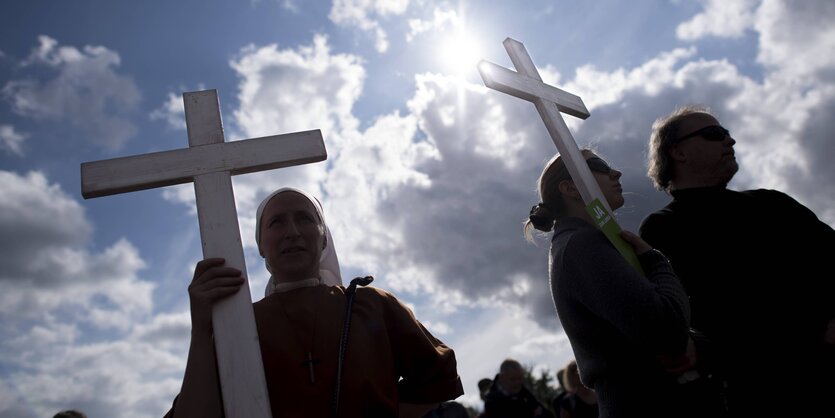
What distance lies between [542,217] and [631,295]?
745mm

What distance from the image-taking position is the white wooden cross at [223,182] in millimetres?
1795

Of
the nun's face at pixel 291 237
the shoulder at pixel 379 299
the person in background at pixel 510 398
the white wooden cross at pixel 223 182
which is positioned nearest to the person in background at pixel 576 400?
the person in background at pixel 510 398

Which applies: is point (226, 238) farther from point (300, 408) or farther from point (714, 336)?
point (714, 336)

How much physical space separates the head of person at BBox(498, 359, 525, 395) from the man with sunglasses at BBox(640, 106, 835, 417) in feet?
14.7

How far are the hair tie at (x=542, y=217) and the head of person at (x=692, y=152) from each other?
70 centimetres

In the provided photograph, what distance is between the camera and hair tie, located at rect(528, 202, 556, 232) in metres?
2.63

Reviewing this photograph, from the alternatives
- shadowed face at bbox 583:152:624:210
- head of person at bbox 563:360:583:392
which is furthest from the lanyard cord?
head of person at bbox 563:360:583:392

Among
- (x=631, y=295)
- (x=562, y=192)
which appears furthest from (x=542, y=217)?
(x=631, y=295)

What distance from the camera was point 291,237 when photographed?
7.38 feet

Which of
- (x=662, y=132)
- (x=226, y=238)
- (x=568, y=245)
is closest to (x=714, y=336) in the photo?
(x=568, y=245)

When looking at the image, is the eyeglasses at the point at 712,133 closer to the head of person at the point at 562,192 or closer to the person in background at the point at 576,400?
the head of person at the point at 562,192

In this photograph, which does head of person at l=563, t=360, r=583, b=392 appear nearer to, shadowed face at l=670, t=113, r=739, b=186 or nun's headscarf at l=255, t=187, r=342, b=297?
shadowed face at l=670, t=113, r=739, b=186

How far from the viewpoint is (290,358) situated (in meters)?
1.96

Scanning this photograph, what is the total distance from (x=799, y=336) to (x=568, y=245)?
92cm
